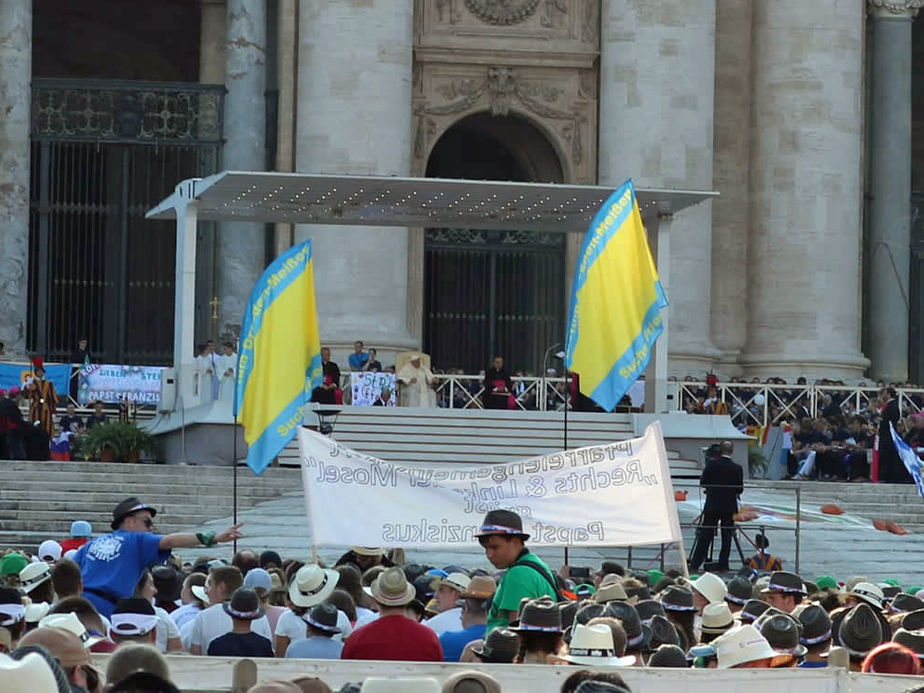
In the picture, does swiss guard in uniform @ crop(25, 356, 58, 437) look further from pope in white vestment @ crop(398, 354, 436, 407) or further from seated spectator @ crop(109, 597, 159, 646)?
seated spectator @ crop(109, 597, 159, 646)

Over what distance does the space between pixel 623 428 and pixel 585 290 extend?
7.50 m

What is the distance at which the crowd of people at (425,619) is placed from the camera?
29.1 feet

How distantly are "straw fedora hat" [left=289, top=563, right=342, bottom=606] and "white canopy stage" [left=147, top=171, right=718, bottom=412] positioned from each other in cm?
1742

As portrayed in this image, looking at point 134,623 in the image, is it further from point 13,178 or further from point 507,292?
point 507,292

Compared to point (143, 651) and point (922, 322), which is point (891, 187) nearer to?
point (922, 322)

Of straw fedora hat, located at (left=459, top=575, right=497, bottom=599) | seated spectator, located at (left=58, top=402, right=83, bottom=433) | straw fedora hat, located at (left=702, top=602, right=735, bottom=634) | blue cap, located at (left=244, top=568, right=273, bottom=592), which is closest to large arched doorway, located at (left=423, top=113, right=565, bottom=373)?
seated spectator, located at (left=58, top=402, right=83, bottom=433)

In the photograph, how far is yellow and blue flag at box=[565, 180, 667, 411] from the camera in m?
23.7

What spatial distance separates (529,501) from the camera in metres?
15.0

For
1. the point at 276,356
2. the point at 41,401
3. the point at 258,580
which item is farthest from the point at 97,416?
the point at 258,580

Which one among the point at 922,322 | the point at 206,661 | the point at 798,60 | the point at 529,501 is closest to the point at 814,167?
the point at 798,60

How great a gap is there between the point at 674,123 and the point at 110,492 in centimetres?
1436

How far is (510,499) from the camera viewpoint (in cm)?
1499

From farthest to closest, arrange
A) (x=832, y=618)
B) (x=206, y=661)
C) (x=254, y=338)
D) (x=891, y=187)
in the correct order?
(x=891, y=187), (x=254, y=338), (x=832, y=618), (x=206, y=661)

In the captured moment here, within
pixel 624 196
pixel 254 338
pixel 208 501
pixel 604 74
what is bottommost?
pixel 208 501
